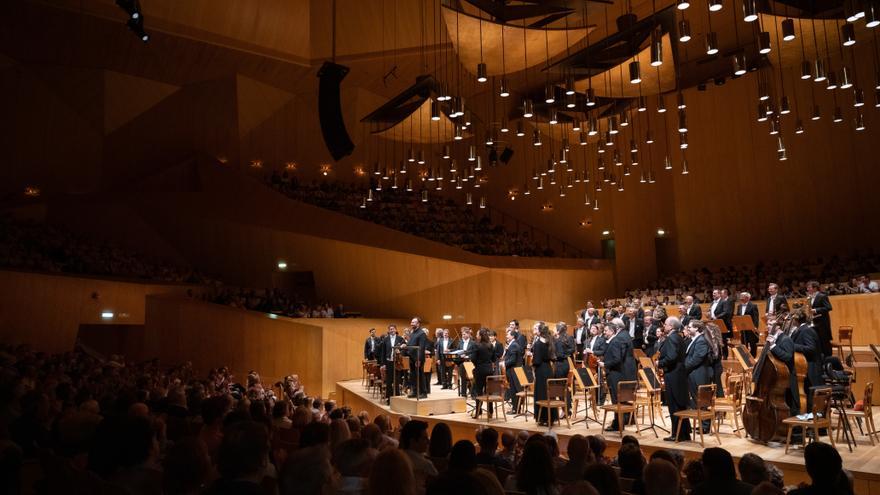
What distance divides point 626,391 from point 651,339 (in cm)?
301

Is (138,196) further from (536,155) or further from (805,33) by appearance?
(805,33)

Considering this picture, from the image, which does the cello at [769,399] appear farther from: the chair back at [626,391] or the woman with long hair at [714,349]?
the chair back at [626,391]

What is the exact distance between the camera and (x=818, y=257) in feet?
54.1

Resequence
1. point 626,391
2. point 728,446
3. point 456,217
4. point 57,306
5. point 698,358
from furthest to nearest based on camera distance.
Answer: point 456,217 < point 57,306 < point 626,391 < point 698,358 < point 728,446

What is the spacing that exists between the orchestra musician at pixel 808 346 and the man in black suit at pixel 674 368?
1214 mm

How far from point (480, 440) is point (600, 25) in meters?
13.6

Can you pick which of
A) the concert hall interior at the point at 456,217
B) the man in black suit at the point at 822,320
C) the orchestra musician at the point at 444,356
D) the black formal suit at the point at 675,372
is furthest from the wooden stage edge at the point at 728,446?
the man in black suit at the point at 822,320

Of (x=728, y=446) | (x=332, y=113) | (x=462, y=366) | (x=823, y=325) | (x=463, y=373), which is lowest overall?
(x=728, y=446)

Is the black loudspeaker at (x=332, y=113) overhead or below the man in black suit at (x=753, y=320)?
overhead

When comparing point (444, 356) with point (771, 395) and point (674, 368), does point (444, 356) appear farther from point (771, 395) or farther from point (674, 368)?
point (771, 395)

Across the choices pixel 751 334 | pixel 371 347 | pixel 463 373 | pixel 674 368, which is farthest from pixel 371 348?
pixel 674 368

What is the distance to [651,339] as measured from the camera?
36.1 feet

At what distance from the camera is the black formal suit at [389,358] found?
12434 millimetres

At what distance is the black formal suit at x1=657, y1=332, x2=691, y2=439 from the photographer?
8.02 meters
